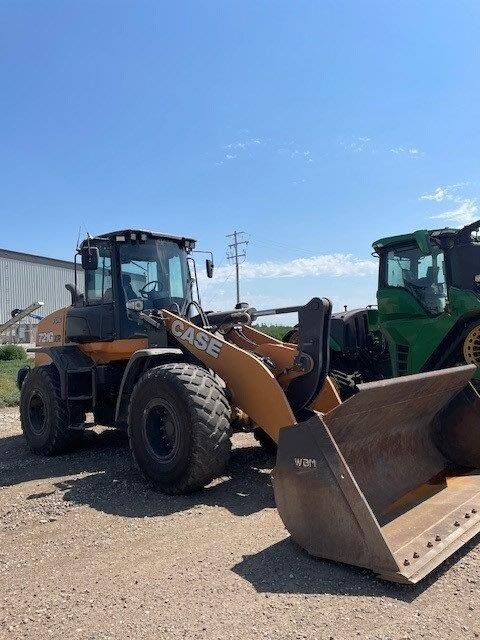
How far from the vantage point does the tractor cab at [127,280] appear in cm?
681

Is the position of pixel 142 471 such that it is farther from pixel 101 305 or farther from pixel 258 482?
pixel 101 305

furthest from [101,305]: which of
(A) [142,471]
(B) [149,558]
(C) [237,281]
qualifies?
(C) [237,281]

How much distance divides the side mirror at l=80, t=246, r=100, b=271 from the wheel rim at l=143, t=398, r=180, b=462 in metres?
2.04

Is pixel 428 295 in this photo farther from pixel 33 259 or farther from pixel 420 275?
pixel 33 259

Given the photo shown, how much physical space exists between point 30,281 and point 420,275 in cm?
3846

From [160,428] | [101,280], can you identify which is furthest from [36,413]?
[160,428]

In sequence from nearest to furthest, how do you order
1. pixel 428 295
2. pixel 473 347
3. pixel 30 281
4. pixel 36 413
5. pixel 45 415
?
pixel 45 415
pixel 473 347
pixel 36 413
pixel 428 295
pixel 30 281

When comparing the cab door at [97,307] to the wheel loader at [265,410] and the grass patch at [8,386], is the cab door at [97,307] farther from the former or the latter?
the grass patch at [8,386]

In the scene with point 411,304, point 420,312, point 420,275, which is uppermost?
point 420,275

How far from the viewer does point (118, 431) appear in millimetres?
8781

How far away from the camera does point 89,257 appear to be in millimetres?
6555

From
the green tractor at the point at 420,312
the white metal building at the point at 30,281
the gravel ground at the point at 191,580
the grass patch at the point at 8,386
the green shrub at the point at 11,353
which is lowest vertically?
the gravel ground at the point at 191,580

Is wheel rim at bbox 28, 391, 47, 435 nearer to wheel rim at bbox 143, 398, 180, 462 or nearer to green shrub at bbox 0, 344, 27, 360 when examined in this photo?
wheel rim at bbox 143, 398, 180, 462

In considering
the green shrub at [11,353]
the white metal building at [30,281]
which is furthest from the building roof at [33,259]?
the green shrub at [11,353]
